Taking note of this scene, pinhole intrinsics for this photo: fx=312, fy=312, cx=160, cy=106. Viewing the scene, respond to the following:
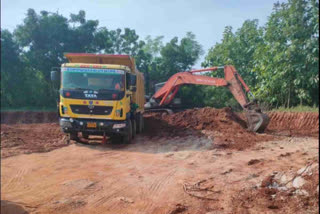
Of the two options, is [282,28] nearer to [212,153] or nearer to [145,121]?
[212,153]

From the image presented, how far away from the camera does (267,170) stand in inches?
257

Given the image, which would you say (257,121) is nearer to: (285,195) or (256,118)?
(256,118)

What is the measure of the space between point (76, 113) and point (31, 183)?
4.42 m

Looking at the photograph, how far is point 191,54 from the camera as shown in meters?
20.0

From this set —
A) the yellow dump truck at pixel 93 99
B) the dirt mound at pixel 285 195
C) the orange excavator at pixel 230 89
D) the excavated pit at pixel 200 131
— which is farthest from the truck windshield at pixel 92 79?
the dirt mound at pixel 285 195

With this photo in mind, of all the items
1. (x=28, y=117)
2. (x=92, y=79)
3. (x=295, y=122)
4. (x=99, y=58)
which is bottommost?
(x=28, y=117)

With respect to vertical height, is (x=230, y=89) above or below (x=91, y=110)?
above

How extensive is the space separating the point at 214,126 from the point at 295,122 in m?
5.21

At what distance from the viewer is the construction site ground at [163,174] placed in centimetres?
455

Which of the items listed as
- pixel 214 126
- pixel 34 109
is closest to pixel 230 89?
pixel 214 126

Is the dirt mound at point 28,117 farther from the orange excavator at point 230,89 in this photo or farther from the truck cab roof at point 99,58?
the truck cab roof at point 99,58

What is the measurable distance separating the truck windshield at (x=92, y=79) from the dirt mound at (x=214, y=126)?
3.88m

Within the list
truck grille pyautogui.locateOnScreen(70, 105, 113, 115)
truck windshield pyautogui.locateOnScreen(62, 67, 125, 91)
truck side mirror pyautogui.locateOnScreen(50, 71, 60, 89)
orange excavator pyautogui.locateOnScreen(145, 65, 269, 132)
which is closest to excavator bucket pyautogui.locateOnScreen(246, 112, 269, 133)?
orange excavator pyautogui.locateOnScreen(145, 65, 269, 132)

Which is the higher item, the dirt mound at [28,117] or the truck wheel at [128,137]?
the truck wheel at [128,137]
